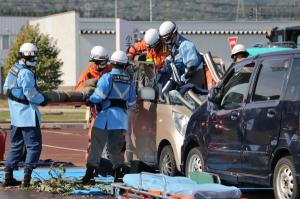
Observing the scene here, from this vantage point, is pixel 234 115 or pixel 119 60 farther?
pixel 119 60

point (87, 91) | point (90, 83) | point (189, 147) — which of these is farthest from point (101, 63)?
point (189, 147)

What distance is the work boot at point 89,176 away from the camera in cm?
1169

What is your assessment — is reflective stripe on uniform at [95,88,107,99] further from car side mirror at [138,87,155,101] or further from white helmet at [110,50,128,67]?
car side mirror at [138,87,155,101]

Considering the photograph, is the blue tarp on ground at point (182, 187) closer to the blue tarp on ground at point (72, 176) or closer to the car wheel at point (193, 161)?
the car wheel at point (193, 161)

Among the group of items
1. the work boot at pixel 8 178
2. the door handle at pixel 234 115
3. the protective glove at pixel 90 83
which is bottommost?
the work boot at pixel 8 178

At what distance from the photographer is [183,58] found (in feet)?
42.2

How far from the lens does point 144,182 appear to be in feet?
27.9

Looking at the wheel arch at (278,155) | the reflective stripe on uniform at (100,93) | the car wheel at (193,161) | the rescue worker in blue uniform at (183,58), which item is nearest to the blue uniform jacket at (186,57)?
the rescue worker in blue uniform at (183,58)

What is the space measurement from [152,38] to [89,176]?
2.90 metres

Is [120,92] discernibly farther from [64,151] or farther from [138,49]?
[64,151]

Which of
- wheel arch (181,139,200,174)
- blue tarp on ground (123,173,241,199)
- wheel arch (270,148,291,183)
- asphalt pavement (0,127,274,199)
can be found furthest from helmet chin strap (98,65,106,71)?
A: wheel arch (270,148,291,183)

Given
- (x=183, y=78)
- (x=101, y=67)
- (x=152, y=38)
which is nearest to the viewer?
(x=101, y=67)

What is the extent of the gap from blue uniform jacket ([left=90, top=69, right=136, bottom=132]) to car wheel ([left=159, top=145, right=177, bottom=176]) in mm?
684

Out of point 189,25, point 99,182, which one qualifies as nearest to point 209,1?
point 189,25
